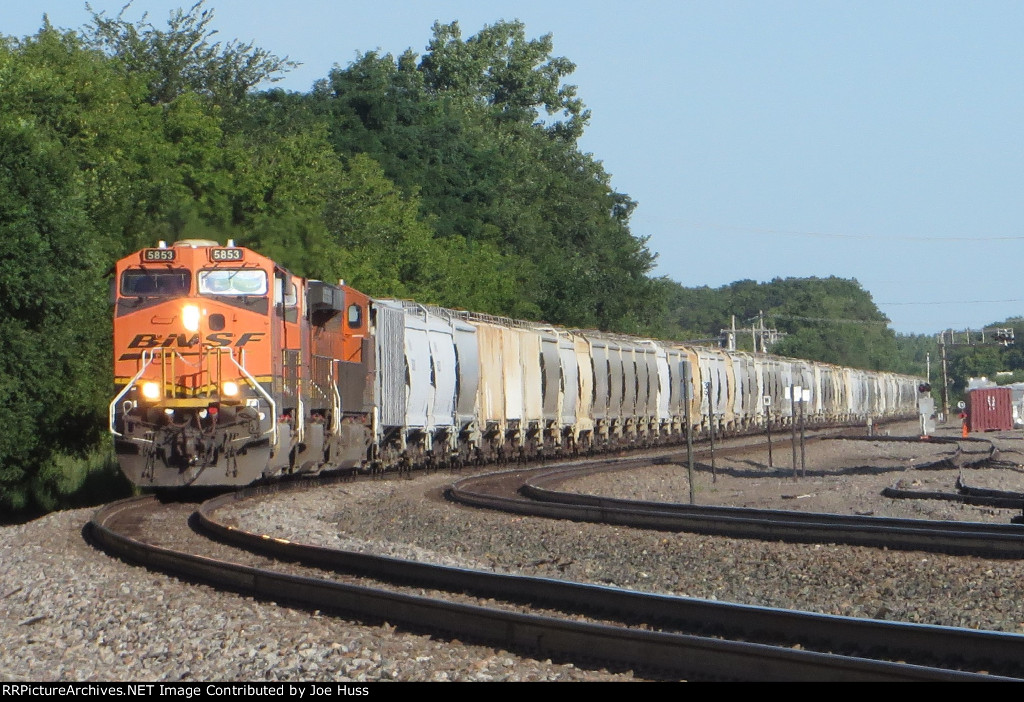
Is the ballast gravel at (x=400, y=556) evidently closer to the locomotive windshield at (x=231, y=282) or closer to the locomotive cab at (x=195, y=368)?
the locomotive cab at (x=195, y=368)

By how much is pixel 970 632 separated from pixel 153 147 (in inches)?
1236

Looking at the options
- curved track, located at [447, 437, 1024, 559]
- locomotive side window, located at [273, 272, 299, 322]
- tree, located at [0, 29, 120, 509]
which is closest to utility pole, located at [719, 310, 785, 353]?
tree, located at [0, 29, 120, 509]

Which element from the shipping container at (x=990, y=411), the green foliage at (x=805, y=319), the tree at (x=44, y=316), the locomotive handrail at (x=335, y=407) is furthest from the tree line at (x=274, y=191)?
the green foliage at (x=805, y=319)

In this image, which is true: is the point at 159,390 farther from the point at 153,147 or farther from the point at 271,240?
the point at 153,147

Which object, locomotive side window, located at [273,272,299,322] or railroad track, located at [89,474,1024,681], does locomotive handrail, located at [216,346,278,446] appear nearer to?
locomotive side window, located at [273,272,299,322]

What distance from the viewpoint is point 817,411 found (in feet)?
204

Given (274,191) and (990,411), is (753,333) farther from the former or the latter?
(274,191)

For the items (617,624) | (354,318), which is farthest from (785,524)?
(354,318)

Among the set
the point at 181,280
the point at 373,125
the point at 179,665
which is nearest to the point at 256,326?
the point at 181,280

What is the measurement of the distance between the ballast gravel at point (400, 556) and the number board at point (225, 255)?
11.0 ft

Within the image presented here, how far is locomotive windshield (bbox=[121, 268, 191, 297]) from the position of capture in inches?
660

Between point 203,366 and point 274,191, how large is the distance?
833 inches

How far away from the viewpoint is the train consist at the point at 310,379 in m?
16.4

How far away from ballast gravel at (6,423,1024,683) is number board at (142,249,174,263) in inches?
137
